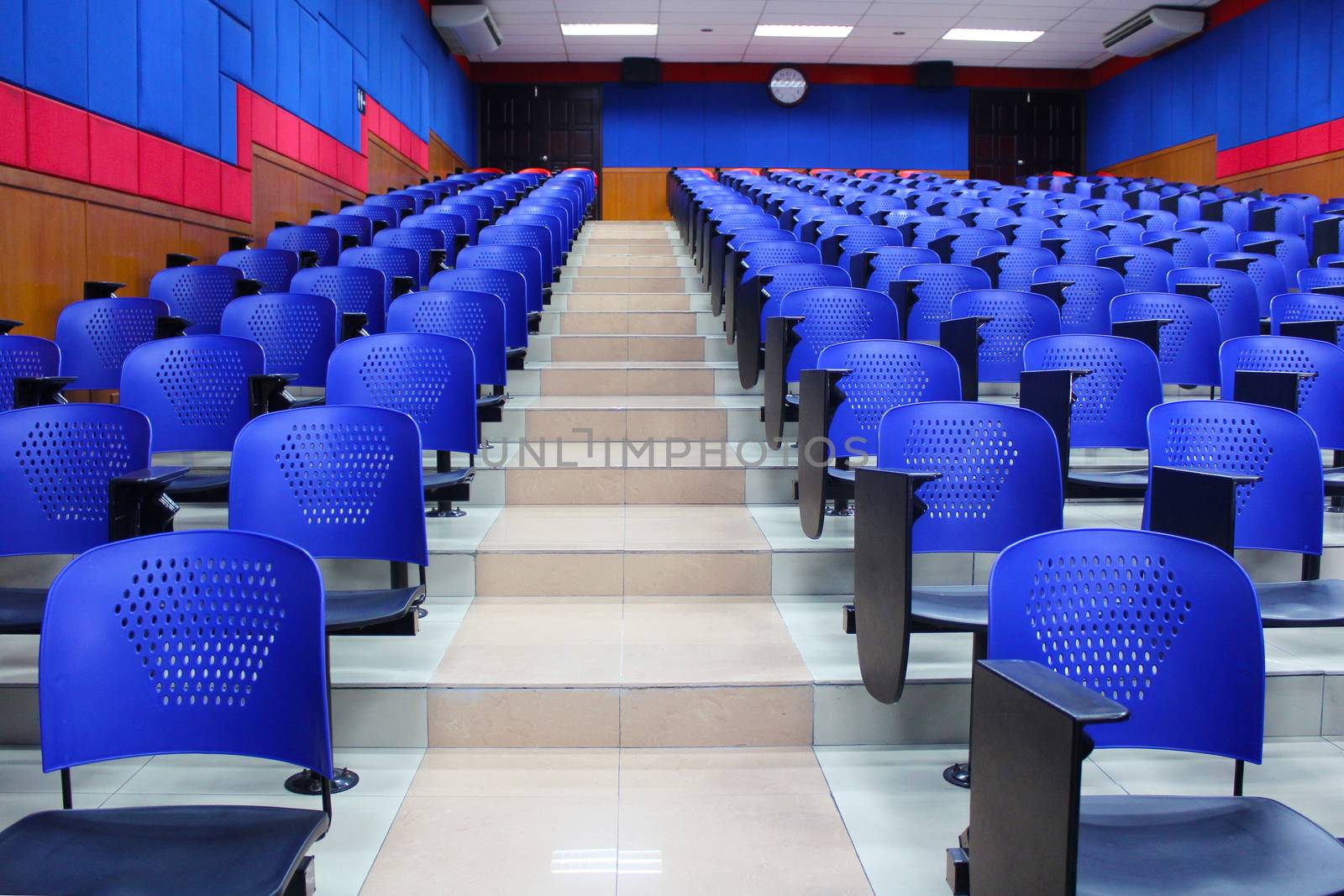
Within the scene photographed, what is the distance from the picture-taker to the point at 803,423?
2797mm

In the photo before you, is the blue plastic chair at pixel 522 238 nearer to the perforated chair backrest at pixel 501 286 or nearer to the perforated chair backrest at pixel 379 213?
the perforated chair backrest at pixel 379 213

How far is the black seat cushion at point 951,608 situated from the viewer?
187 centimetres

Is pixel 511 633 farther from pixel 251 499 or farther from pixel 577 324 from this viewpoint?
pixel 577 324

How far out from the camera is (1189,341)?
3.45 meters

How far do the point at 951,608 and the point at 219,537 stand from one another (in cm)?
126

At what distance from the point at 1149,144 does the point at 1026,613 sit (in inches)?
542

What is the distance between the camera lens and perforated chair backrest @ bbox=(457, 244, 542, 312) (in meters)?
4.52

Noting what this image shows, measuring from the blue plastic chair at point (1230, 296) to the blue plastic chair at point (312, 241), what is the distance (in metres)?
3.70

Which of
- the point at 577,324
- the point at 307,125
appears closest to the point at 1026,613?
the point at 577,324

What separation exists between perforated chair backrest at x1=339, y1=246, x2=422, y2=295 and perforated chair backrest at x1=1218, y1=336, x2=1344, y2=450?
10.2 feet

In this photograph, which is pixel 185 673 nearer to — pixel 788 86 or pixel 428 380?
pixel 428 380

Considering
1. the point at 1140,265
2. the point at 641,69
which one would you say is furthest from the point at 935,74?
the point at 1140,265

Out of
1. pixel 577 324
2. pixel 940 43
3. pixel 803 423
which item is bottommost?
pixel 803 423

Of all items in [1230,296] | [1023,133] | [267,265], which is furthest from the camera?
[1023,133]
